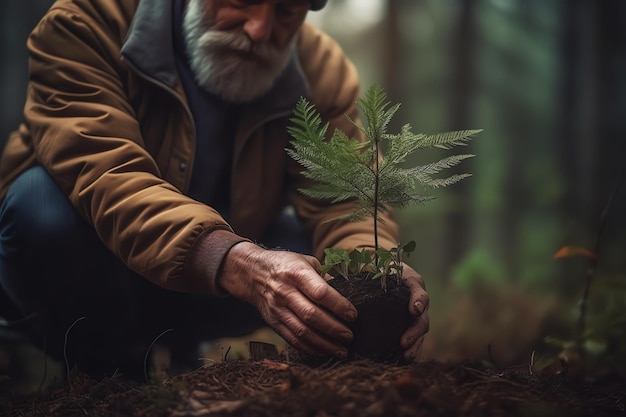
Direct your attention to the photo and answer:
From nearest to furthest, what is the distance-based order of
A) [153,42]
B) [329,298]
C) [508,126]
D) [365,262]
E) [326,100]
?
[329,298], [365,262], [153,42], [326,100], [508,126]

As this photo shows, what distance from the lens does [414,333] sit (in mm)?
2199

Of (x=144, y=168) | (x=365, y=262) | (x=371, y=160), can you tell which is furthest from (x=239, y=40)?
(x=365, y=262)

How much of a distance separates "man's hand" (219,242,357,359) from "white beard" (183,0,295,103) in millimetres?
921

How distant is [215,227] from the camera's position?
228cm

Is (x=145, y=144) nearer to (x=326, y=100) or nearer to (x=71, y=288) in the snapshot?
(x=71, y=288)

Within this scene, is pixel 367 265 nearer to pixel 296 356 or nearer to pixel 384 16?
pixel 296 356

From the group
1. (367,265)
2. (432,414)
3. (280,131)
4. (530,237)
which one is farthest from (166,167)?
(530,237)

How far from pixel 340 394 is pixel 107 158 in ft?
4.23

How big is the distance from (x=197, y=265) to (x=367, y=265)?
1.86ft

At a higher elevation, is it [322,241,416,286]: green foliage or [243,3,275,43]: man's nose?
[243,3,275,43]: man's nose

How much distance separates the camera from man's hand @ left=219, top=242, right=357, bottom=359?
204cm

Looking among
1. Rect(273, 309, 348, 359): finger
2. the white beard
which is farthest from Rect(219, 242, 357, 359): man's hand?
the white beard

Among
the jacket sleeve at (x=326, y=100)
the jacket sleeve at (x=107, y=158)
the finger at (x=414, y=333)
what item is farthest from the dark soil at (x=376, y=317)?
the jacket sleeve at (x=326, y=100)

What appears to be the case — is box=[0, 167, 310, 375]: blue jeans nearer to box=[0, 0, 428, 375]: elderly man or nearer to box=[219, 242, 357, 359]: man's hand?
box=[0, 0, 428, 375]: elderly man
